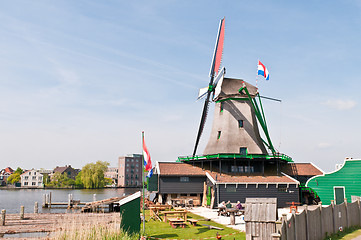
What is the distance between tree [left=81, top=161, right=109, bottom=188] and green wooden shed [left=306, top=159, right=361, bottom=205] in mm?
87997

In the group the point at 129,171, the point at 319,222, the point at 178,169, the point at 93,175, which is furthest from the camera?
the point at 129,171

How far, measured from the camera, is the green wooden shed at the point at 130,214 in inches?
619

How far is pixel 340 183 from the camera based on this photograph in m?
30.6

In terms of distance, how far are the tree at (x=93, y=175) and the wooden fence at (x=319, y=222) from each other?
325 ft

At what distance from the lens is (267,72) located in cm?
3759

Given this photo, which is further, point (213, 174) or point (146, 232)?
point (213, 174)

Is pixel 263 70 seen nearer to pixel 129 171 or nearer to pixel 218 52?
pixel 218 52

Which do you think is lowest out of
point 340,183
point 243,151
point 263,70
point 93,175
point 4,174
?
point 4,174

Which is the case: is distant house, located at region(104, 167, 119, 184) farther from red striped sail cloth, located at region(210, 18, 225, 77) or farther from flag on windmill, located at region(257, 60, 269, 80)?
flag on windmill, located at region(257, 60, 269, 80)

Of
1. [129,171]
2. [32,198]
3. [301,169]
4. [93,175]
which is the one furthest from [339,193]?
[129,171]

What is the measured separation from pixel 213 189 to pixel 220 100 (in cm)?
1202

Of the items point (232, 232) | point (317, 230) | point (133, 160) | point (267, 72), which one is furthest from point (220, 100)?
point (133, 160)

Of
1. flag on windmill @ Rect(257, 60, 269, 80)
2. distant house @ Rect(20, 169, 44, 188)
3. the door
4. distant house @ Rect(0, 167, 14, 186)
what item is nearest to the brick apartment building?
distant house @ Rect(20, 169, 44, 188)

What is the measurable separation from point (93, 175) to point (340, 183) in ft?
296
